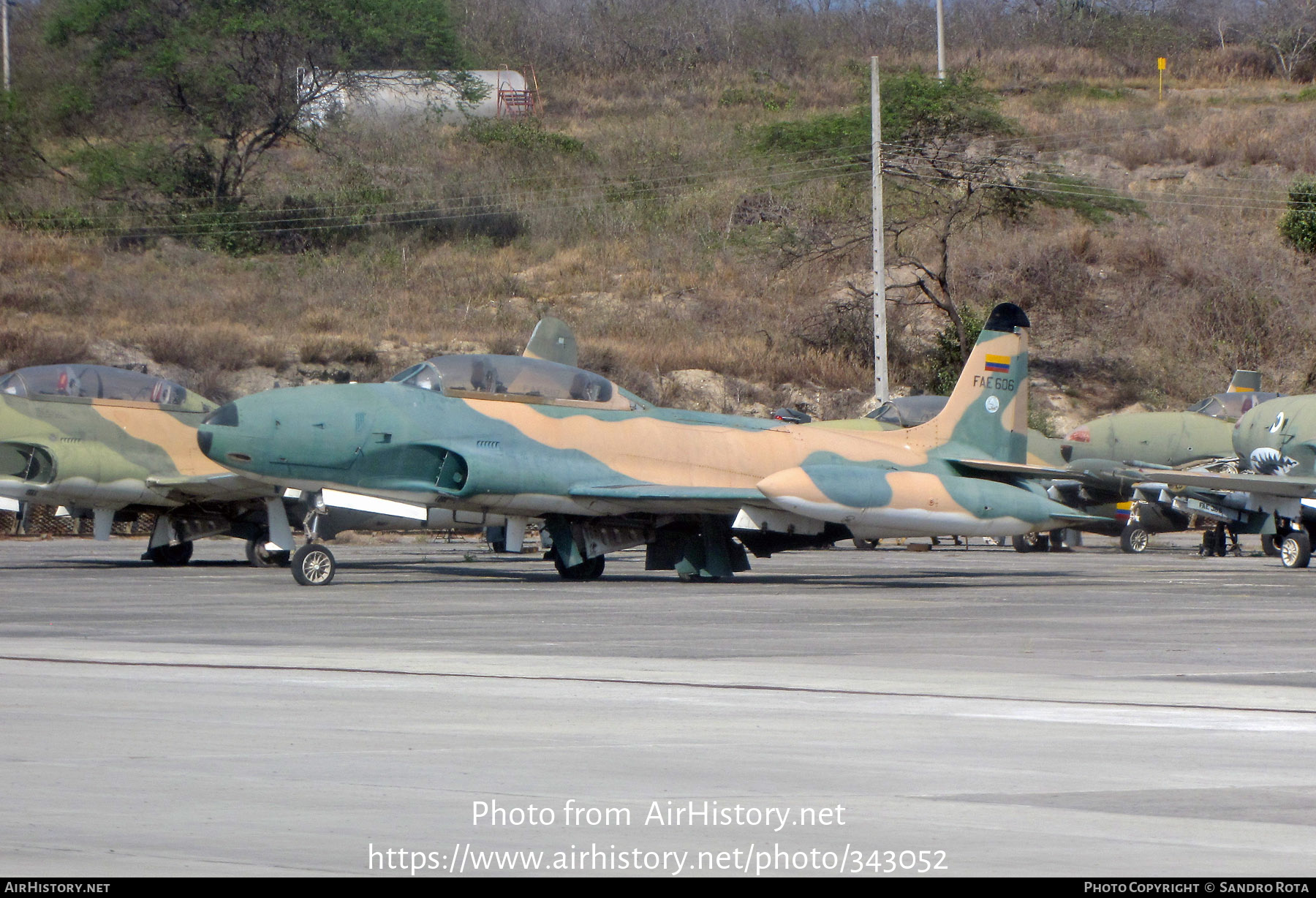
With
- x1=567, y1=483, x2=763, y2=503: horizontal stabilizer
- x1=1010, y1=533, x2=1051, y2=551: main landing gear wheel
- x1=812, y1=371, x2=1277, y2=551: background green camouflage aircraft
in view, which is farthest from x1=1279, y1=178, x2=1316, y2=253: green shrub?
x1=567, y1=483, x2=763, y2=503: horizontal stabilizer

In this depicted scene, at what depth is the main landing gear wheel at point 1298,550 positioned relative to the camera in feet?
68.6

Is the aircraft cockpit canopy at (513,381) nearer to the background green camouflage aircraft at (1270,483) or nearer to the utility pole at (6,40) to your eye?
the background green camouflage aircraft at (1270,483)

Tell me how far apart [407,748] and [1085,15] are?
91472 millimetres

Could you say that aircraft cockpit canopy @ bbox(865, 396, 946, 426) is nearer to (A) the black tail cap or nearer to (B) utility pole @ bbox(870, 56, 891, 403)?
(A) the black tail cap

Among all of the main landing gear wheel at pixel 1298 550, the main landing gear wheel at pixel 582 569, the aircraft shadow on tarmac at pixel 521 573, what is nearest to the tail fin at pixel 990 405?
the aircraft shadow on tarmac at pixel 521 573

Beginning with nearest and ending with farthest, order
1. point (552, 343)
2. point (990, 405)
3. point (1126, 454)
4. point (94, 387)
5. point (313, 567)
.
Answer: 1. point (313, 567)
2. point (990, 405)
3. point (94, 387)
4. point (552, 343)
5. point (1126, 454)

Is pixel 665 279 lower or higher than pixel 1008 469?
higher

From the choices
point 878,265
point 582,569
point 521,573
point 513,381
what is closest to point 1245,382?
point 878,265

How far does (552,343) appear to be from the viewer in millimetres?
22984

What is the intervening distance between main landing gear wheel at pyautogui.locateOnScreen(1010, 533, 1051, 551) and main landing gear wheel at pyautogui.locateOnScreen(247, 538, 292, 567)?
12604 mm

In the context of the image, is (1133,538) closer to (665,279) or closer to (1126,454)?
(1126,454)

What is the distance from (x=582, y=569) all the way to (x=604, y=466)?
4.98 ft

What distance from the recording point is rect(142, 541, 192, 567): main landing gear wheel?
21406mm

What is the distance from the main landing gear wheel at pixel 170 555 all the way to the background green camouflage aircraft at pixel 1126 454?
35.9 ft
